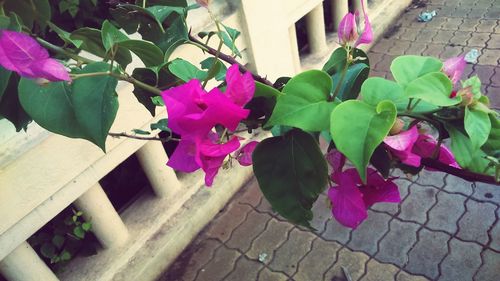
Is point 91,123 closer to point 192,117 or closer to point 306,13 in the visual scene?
point 192,117

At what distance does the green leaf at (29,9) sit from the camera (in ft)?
1.81

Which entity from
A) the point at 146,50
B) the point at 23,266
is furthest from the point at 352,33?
the point at 23,266

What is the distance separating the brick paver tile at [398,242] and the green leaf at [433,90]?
133 centimetres

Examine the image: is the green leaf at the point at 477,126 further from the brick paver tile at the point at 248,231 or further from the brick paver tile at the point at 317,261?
the brick paver tile at the point at 248,231

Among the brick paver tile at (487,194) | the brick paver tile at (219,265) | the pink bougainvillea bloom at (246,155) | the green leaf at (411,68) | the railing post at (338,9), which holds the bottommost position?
the brick paver tile at (487,194)

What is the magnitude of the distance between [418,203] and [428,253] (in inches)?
9.9

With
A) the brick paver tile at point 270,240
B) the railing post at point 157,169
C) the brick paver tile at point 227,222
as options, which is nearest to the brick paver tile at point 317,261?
the brick paver tile at point 270,240

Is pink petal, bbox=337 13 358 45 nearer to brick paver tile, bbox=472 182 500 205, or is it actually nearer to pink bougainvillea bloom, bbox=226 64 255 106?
pink bougainvillea bloom, bbox=226 64 255 106

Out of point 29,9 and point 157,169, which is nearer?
point 29,9

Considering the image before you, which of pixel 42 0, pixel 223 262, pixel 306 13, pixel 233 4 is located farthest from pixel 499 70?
pixel 42 0

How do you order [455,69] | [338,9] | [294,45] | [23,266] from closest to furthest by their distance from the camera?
[455,69]
[23,266]
[294,45]
[338,9]

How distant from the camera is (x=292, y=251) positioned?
1770mm

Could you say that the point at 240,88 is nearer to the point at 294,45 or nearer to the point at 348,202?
the point at 348,202

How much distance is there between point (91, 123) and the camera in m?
0.44
